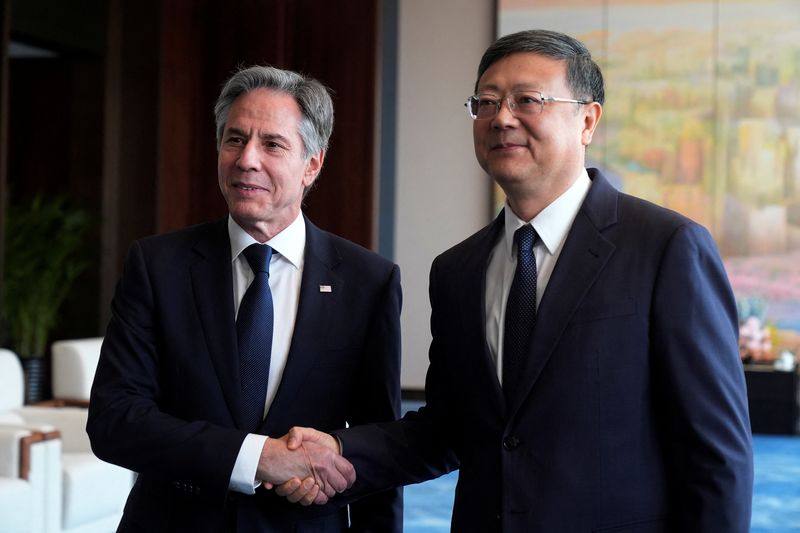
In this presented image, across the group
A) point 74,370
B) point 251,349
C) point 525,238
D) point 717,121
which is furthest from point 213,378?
point 717,121

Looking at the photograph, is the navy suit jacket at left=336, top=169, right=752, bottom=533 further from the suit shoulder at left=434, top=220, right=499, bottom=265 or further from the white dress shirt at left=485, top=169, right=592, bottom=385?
the suit shoulder at left=434, top=220, right=499, bottom=265

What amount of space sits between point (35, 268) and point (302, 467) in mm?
5758

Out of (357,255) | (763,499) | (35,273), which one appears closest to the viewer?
(357,255)

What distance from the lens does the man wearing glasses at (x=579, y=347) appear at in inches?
65.4

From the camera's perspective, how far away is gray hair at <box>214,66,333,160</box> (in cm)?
215

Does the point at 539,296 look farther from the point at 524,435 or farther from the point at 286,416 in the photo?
the point at 286,416

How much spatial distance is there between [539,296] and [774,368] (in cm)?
744

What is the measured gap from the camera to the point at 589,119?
1885 mm

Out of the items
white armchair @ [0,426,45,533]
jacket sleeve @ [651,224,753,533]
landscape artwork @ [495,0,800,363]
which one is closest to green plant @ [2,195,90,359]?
white armchair @ [0,426,45,533]

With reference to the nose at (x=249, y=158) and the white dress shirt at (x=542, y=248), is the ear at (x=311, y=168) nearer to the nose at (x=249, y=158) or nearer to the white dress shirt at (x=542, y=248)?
the nose at (x=249, y=158)

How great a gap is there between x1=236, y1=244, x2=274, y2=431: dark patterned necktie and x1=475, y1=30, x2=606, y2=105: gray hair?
0.64m

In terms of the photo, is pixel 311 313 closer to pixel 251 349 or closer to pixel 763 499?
pixel 251 349

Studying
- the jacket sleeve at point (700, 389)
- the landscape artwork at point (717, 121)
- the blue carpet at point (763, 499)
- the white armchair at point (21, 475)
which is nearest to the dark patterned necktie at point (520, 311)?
the jacket sleeve at point (700, 389)

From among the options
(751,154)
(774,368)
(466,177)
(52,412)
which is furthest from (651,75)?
(52,412)
